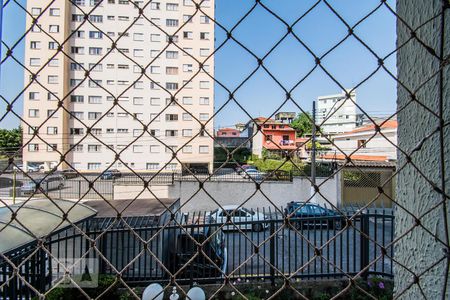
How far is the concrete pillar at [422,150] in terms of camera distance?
1.67 feet

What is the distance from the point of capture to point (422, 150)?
0.54 metres

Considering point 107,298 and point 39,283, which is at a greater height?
point 39,283

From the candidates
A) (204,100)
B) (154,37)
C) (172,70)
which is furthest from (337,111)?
(172,70)

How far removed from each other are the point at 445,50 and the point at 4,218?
1.57 meters

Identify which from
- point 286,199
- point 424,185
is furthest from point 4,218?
point 286,199

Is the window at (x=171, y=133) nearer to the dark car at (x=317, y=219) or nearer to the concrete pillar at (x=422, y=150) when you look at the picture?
the dark car at (x=317, y=219)

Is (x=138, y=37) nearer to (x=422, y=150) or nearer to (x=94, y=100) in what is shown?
(x=94, y=100)

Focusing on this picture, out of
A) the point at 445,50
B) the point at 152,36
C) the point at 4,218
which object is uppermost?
the point at 152,36

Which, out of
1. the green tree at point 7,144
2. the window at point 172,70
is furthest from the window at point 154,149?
the green tree at point 7,144

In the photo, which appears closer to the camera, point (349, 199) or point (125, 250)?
point (125, 250)

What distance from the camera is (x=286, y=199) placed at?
10.2 meters

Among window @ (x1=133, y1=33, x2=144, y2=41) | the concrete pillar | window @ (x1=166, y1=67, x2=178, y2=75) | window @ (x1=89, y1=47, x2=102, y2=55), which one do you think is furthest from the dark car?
A: window @ (x1=89, y1=47, x2=102, y2=55)

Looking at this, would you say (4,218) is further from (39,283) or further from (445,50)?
(39,283)

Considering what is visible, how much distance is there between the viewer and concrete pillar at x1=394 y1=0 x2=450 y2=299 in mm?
509
